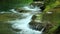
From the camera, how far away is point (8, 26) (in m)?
15.2

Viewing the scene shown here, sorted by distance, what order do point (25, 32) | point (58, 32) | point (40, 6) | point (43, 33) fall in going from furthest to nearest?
1. point (40, 6)
2. point (25, 32)
3. point (43, 33)
4. point (58, 32)

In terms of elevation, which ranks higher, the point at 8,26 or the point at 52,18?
the point at 52,18

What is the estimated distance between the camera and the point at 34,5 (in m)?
23.5

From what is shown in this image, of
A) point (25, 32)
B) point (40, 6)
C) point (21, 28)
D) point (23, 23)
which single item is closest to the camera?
point (25, 32)

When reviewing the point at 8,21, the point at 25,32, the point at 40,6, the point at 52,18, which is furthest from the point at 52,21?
the point at 40,6

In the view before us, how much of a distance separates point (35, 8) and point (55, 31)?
12724 millimetres

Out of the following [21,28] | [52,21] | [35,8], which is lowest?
[35,8]

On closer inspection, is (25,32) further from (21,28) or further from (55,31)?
(55,31)

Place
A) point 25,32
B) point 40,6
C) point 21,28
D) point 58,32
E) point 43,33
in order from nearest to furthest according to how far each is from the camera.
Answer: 1. point 58,32
2. point 43,33
3. point 25,32
4. point 21,28
5. point 40,6

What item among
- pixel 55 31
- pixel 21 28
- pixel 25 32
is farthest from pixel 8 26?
pixel 55 31

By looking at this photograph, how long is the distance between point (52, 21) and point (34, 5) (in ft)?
35.1

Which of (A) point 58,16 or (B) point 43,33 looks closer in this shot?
(B) point 43,33

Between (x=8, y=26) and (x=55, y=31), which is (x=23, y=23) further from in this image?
(x=55, y=31)

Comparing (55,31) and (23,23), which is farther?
(23,23)
